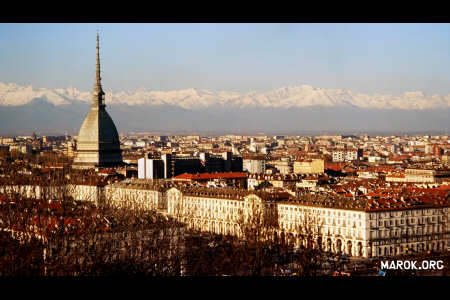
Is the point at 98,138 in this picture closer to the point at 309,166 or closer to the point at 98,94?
the point at 98,94

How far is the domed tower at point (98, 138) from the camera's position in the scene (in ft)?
137

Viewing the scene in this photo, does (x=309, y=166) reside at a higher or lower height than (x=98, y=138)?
lower

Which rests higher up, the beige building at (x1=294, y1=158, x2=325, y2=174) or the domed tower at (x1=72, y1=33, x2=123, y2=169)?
the domed tower at (x1=72, y1=33, x2=123, y2=169)

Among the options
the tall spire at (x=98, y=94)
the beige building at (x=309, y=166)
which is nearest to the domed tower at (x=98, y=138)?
the tall spire at (x=98, y=94)

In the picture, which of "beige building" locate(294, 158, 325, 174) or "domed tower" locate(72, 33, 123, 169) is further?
"domed tower" locate(72, 33, 123, 169)

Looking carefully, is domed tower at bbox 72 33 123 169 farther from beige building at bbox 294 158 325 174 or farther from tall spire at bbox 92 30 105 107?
beige building at bbox 294 158 325 174

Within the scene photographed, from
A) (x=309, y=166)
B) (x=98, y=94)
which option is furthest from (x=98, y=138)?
(x=309, y=166)

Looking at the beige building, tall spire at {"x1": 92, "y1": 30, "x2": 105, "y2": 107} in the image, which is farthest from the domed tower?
the beige building

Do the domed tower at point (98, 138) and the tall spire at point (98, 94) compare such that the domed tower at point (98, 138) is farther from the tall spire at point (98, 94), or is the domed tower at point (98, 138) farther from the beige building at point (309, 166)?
the beige building at point (309, 166)

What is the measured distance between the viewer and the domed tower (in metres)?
41.9

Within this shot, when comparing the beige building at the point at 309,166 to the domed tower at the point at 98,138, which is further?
the domed tower at the point at 98,138

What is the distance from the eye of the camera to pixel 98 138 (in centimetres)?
4197

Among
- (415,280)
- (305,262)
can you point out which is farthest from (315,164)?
(415,280)
